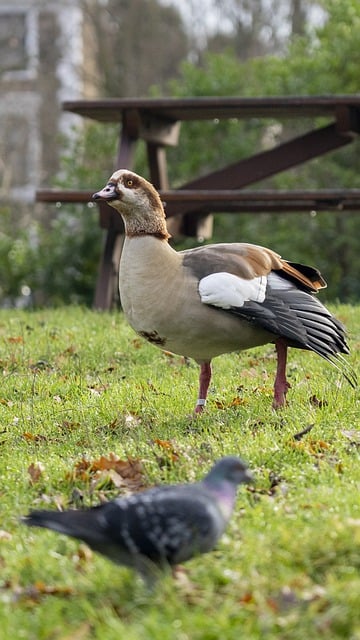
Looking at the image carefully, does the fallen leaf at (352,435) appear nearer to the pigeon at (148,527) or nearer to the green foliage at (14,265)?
the pigeon at (148,527)

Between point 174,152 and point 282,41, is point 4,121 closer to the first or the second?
point 282,41

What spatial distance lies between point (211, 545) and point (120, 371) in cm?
422

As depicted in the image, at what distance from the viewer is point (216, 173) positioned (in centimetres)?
1250

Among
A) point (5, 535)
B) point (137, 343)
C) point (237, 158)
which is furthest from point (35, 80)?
point (5, 535)

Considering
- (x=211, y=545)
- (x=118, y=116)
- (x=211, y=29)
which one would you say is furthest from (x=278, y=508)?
(x=211, y=29)

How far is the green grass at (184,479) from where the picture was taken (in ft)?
13.1

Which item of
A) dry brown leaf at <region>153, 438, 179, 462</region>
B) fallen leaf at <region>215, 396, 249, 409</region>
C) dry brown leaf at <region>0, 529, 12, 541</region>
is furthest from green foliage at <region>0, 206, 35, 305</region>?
dry brown leaf at <region>0, 529, 12, 541</region>

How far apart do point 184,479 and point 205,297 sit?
1.36m

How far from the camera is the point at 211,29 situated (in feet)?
101

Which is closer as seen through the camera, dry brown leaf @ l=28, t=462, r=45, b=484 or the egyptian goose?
dry brown leaf @ l=28, t=462, r=45, b=484

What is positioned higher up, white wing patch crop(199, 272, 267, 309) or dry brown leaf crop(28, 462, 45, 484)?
white wing patch crop(199, 272, 267, 309)

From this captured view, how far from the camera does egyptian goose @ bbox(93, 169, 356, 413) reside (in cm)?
654

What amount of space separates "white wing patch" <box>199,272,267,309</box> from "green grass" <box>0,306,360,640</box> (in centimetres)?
66

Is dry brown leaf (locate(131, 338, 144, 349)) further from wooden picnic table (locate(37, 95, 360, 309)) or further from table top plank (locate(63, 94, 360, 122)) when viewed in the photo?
table top plank (locate(63, 94, 360, 122))
